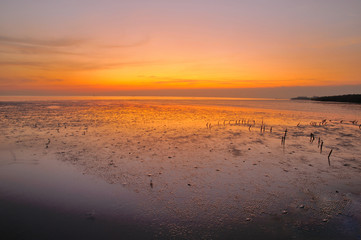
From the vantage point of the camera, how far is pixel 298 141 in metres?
15.6

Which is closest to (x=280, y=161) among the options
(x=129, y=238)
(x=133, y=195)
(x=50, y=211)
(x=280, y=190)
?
(x=280, y=190)

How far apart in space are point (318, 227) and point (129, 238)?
471cm

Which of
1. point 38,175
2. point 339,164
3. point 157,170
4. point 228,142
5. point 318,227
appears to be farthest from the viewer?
point 228,142

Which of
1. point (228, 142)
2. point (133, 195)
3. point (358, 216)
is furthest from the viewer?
point (228, 142)

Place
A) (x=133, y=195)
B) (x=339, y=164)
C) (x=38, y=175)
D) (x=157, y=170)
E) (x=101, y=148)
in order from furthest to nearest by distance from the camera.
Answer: (x=101, y=148) < (x=339, y=164) < (x=157, y=170) < (x=38, y=175) < (x=133, y=195)

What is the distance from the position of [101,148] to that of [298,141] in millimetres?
14371

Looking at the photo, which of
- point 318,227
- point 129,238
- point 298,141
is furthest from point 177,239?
point 298,141

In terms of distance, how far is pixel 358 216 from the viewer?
18.3 feet

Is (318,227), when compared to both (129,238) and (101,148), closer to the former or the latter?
(129,238)

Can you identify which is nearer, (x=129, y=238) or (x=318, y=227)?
(x=129, y=238)

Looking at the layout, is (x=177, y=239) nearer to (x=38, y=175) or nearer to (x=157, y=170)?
(x=157, y=170)

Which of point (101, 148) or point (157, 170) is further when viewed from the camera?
point (101, 148)

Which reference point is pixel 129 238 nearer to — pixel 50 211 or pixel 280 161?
pixel 50 211

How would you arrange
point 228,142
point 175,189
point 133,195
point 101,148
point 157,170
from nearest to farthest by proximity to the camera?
point 133,195
point 175,189
point 157,170
point 101,148
point 228,142
